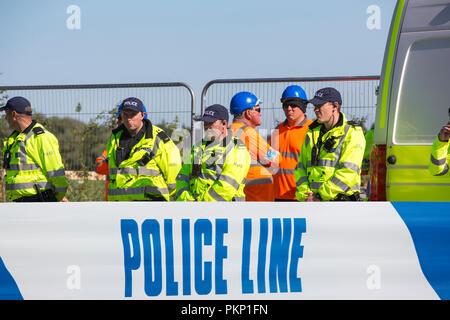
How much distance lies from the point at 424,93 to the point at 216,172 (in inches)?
77.1

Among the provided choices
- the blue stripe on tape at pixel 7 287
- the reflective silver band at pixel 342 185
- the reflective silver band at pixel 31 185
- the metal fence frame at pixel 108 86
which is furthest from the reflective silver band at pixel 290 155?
the blue stripe on tape at pixel 7 287

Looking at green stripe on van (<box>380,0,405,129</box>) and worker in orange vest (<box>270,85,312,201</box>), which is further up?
green stripe on van (<box>380,0,405,129</box>)

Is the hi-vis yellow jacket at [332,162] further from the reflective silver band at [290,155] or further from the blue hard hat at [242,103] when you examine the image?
the blue hard hat at [242,103]

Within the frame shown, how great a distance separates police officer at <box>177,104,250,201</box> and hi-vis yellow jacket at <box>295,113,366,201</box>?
0.60 meters

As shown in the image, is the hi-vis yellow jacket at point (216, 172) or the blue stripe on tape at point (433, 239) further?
the hi-vis yellow jacket at point (216, 172)

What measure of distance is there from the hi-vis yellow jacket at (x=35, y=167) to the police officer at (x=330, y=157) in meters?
2.45

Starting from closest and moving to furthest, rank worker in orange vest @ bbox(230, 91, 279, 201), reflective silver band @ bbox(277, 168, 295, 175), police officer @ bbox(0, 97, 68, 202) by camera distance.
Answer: police officer @ bbox(0, 97, 68, 202), worker in orange vest @ bbox(230, 91, 279, 201), reflective silver band @ bbox(277, 168, 295, 175)

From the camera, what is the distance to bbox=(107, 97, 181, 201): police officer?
5.84 metres

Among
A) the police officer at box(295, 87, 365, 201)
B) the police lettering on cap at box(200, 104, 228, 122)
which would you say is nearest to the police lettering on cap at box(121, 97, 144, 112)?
the police lettering on cap at box(200, 104, 228, 122)

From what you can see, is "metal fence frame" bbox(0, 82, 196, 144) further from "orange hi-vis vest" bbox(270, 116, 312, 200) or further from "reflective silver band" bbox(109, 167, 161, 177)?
"reflective silver band" bbox(109, 167, 161, 177)

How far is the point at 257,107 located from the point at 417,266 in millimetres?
3622

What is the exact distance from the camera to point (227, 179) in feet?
17.1

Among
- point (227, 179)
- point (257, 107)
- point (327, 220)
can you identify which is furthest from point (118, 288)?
point (257, 107)

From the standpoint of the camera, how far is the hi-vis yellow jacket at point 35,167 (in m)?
6.31
